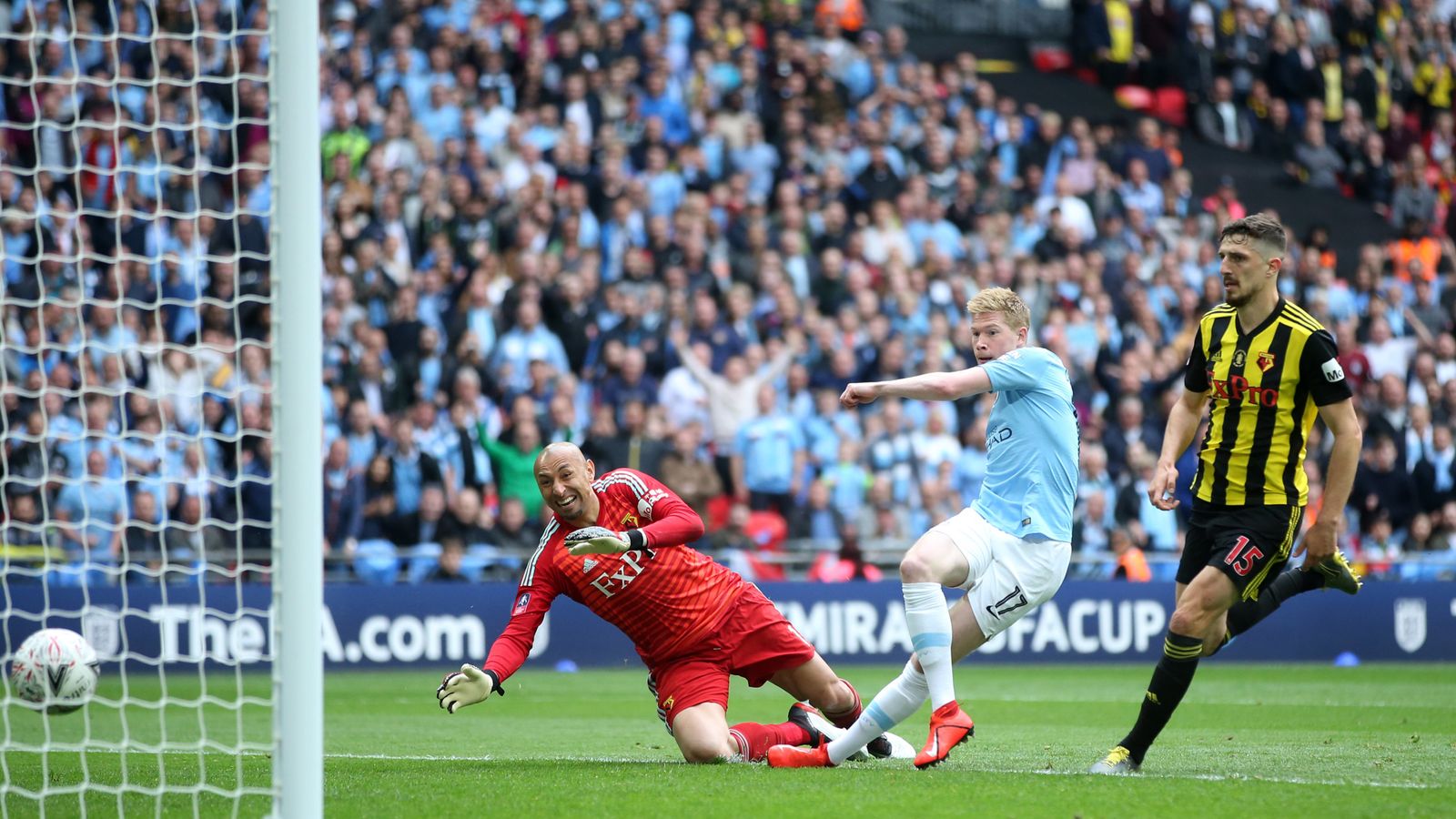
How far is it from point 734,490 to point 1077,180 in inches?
263

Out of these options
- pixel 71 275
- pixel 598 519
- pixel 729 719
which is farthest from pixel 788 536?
pixel 598 519

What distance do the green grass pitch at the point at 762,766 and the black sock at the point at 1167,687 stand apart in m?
0.19

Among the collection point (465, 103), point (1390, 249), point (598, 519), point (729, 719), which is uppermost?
point (465, 103)

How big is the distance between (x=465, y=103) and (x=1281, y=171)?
11086 mm

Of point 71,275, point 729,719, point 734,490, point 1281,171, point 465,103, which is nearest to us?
point 729,719

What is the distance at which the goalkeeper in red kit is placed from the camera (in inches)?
299

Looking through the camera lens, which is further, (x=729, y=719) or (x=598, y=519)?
(x=729, y=719)

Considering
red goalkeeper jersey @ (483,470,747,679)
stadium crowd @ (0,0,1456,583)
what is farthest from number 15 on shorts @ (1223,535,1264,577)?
stadium crowd @ (0,0,1456,583)

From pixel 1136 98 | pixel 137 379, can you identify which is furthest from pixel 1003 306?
pixel 1136 98

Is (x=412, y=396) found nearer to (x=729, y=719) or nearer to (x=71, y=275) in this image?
(x=71, y=275)

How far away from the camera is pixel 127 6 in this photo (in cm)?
1719

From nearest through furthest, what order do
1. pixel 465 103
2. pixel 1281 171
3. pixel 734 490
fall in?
pixel 734 490 → pixel 465 103 → pixel 1281 171

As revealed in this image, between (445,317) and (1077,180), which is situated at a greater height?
(1077,180)

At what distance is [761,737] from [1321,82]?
17.2 metres
